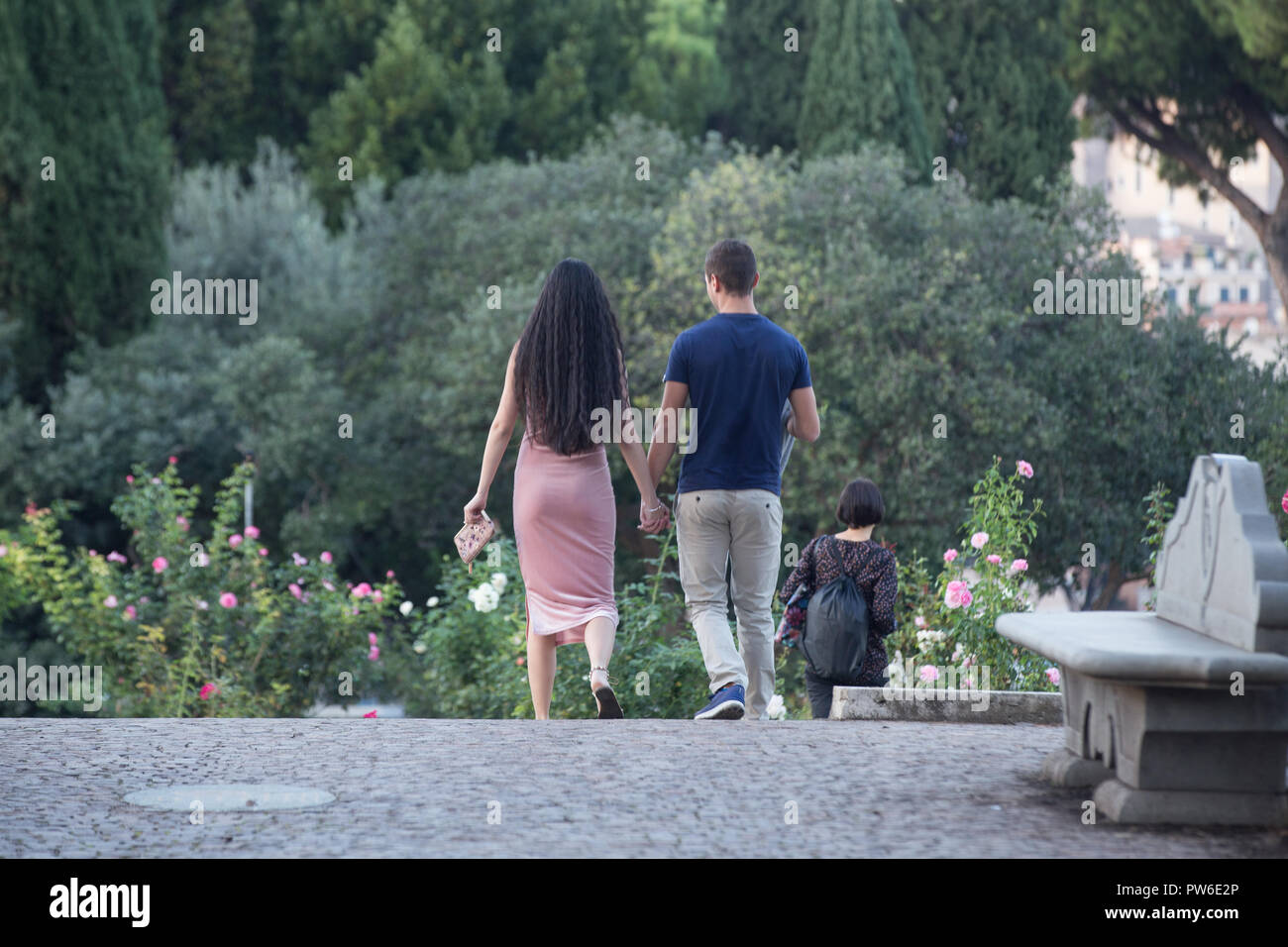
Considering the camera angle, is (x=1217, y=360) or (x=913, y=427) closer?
(x=913, y=427)

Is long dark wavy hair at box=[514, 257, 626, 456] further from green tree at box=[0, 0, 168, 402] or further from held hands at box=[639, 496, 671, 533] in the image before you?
green tree at box=[0, 0, 168, 402]

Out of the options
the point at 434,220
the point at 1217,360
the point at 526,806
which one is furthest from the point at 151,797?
the point at 434,220

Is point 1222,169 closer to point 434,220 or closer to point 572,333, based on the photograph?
point 434,220

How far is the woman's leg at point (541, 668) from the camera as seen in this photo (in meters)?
7.04

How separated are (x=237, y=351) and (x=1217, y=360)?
1273 cm

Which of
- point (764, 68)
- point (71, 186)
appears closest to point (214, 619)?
point (71, 186)

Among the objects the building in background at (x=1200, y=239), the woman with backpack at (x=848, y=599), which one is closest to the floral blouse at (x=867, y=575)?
the woman with backpack at (x=848, y=599)

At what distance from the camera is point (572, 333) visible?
682 cm

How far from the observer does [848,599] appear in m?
7.31

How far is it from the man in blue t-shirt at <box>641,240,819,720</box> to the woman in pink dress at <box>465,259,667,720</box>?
0.18 meters

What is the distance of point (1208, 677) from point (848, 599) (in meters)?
3.02

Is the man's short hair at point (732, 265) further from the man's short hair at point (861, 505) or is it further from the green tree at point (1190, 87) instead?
the green tree at point (1190, 87)

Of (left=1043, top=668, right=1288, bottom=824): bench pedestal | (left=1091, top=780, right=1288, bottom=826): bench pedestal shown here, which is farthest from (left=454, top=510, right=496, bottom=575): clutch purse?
(left=1091, top=780, right=1288, bottom=826): bench pedestal

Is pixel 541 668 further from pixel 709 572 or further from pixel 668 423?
pixel 668 423
